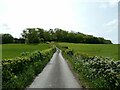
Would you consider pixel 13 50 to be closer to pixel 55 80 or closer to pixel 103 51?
pixel 103 51

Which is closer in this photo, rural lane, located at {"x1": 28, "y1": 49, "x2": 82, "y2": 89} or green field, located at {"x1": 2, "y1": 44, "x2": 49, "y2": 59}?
rural lane, located at {"x1": 28, "y1": 49, "x2": 82, "y2": 89}

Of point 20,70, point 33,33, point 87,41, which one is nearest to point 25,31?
point 33,33

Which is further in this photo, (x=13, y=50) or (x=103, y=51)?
(x=13, y=50)

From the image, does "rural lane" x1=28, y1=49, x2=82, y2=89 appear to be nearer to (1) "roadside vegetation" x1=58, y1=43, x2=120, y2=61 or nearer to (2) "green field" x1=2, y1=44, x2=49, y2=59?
(1) "roadside vegetation" x1=58, y1=43, x2=120, y2=61

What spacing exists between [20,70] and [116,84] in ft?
35.9

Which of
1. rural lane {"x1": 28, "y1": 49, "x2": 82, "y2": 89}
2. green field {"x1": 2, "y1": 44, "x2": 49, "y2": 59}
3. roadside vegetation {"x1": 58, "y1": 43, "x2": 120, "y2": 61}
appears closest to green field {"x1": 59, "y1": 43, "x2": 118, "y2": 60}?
roadside vegetation {"x1": 58, "y1": 43, "x2": 120, "y2": 61}

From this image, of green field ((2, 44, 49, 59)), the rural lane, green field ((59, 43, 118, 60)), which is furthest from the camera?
green field ((2, 44, 49, 59))

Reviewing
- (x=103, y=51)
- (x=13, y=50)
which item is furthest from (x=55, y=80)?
(x=13, y=50)

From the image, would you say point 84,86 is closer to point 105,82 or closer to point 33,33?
point 105,82

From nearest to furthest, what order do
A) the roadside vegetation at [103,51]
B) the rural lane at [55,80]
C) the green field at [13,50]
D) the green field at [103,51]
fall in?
the rural lane at [55,80] < the roadside vegetation at [103,51] < the green field at [103,51] < the green field at [13,50]

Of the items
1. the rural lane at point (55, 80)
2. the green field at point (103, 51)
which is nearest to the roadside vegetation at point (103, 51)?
the green field at point (103, 51)

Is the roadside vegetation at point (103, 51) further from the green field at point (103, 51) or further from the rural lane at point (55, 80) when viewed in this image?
the rural lane at point (55, 80)

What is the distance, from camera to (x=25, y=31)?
615 feet

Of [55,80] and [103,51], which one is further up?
[55,80]
